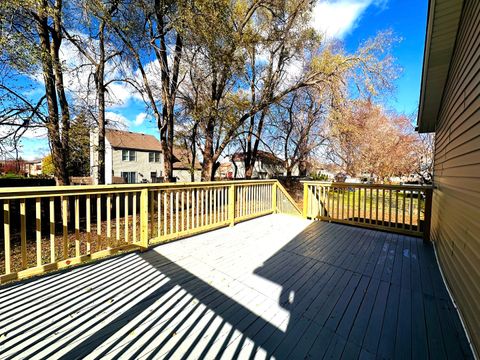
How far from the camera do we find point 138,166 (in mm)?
20797

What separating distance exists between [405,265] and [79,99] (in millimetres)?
8811

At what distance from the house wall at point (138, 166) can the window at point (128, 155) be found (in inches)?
Result: 10.9

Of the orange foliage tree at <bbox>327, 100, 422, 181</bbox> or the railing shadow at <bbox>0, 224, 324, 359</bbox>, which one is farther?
the orange foliage tree at <bbox>327, 100, 422, 181</bbox>

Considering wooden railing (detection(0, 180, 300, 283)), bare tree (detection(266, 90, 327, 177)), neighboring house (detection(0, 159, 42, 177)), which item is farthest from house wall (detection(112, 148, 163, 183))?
wooden railing (detection(0, 180, 300, 283))

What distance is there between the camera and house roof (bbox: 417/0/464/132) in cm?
250

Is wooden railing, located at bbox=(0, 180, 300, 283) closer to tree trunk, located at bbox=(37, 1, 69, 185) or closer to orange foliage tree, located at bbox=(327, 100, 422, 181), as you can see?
tree trunk, located at bbox=(37, 1, 69, 185)

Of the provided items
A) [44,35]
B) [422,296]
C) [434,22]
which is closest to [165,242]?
[422,296]

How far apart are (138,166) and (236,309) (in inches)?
849

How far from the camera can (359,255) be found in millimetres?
3125

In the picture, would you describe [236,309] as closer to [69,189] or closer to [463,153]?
[69,189]

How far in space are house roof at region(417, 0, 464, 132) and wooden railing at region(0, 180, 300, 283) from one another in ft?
12.3

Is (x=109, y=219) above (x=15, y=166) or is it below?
below

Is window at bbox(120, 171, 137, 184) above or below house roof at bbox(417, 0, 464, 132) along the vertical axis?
below

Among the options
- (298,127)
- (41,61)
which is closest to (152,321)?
(41,61)
